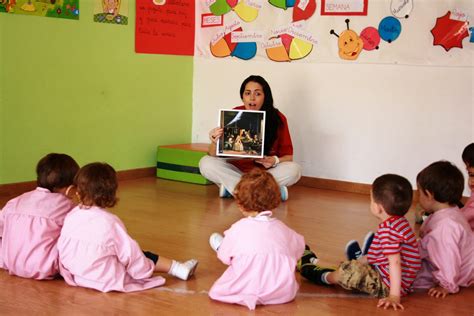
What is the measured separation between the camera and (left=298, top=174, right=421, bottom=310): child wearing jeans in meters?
2.65

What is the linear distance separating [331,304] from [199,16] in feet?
12.1

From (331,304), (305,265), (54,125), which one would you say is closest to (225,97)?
(54,125)

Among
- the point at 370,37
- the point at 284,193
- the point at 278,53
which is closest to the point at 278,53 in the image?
the point at 278,53

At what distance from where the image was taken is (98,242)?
267 centimetres

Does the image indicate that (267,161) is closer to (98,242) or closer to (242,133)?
(242,133)

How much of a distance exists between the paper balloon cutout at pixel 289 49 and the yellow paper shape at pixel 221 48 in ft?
Result: 1.30

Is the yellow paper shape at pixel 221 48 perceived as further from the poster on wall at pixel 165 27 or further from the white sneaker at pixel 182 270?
the white sneaker at pixel 182 270

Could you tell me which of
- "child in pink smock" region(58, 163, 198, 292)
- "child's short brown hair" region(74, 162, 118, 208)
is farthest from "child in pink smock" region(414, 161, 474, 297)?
"child's short brown hair" region(74, 162, 118, 208)

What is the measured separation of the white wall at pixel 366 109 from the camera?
4.81 metres

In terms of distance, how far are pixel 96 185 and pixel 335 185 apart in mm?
2979

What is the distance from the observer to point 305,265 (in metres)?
3.05

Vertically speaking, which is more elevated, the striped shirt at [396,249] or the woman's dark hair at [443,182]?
the woman's dark hair at [443,182]

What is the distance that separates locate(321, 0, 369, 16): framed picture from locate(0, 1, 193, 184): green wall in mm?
1333

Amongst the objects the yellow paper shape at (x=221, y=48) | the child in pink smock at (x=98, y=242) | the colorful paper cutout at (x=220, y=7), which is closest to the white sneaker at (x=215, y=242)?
the child in pink smock at (x=98, y=242)
